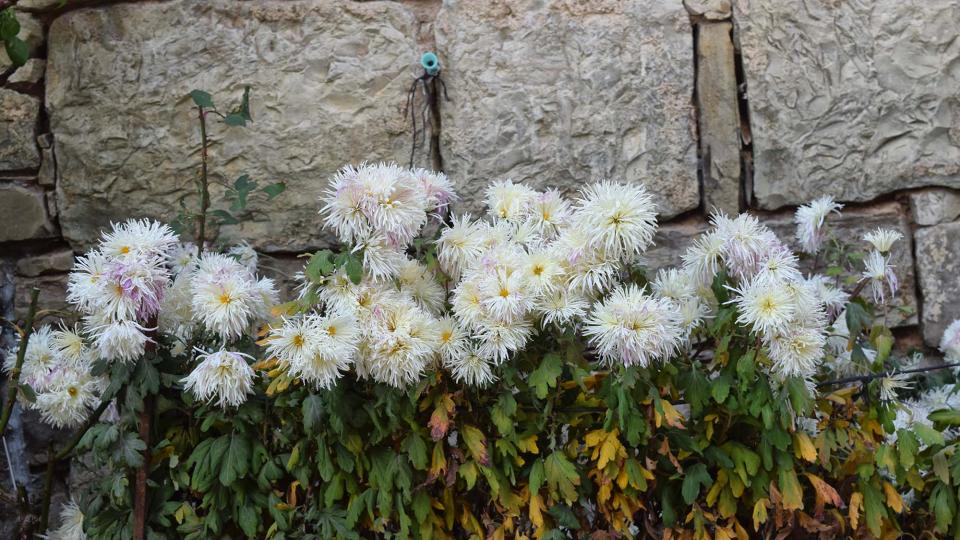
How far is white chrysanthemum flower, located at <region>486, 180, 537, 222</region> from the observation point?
6.63 feet

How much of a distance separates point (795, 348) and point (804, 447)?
0.64ft

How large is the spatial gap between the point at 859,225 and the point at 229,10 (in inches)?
65.4

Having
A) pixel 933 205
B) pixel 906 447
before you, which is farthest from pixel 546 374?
pixel 933 205

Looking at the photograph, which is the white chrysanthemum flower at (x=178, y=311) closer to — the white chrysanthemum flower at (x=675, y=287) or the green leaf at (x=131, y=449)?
the green leaf at (x=131, y=449)

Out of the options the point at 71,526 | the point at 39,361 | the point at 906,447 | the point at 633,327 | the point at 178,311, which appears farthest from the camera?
the point at 71,526

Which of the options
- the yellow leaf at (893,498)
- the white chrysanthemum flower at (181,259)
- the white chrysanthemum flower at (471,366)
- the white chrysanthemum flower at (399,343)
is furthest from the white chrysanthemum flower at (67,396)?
the yellow leaf at (893,498)

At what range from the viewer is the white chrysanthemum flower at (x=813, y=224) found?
2143mm

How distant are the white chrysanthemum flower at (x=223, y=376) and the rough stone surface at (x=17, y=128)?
969mm

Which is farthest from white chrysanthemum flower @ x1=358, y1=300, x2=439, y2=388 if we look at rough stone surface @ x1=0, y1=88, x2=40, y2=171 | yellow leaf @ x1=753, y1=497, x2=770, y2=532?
rough stone surface @ x1=0, y1=88, x2=40, y2=171

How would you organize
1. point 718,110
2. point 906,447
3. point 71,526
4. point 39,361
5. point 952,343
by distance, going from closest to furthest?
→ point 906,447 → point 39,361 → point 71,526 → point 952,343 → point 718,110

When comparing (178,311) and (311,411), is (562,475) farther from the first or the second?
(178,311)

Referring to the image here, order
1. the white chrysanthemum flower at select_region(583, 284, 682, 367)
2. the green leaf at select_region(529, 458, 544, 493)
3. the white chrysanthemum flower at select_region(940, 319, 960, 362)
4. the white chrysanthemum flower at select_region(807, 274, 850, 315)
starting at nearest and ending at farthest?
the white chrysanthemum flower at select_region(583, 284, 682, 367) < the green leaf at select_region(529, 458, 544, 493) < the white chrysanthemum flower at select_region(807, 274, 850, 315) < the white chrysanthemum flower at select_region(940, 319, 960, 362)

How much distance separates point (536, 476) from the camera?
73.9 inches

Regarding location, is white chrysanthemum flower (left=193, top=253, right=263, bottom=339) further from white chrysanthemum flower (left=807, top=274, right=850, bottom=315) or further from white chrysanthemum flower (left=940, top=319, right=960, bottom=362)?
white chrysanthemum flower (left=940, top=319, right=960, bottom=362)
